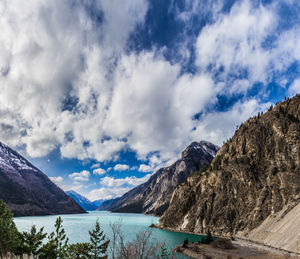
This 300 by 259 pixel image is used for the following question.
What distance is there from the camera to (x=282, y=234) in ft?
160

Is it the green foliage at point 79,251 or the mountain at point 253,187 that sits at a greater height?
the mountain at point 253,187

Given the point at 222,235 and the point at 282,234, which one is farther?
the point at 222,235

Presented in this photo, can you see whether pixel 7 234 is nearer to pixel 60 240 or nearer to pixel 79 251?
pixel 60 240

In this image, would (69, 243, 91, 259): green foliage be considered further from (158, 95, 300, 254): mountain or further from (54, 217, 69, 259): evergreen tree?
(158, 95, 300, 254): mountain

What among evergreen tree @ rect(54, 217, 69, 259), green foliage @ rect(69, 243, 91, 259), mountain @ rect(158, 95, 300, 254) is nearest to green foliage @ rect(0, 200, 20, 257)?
evergreen tree @ rect(54, 217, 69, 259)

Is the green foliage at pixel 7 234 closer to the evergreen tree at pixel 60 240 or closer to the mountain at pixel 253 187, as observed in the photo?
the evergreen tree at pixel 60 240

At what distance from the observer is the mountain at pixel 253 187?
64500 mm

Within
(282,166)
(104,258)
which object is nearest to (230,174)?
(282,166)

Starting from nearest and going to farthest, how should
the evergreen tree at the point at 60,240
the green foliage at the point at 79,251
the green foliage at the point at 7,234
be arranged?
the green foliage at the point at 7,234
the evergreen tree at the point at 60,240
the green foliage at the point at 79,251

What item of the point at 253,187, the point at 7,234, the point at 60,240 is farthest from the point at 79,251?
the point at 253,187

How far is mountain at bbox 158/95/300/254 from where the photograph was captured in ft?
212

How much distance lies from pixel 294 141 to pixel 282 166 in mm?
9474

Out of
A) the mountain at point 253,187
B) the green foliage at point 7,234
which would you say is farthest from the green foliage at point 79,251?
the mountain at point 253,187

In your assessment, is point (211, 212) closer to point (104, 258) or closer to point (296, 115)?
point (296, 115)
